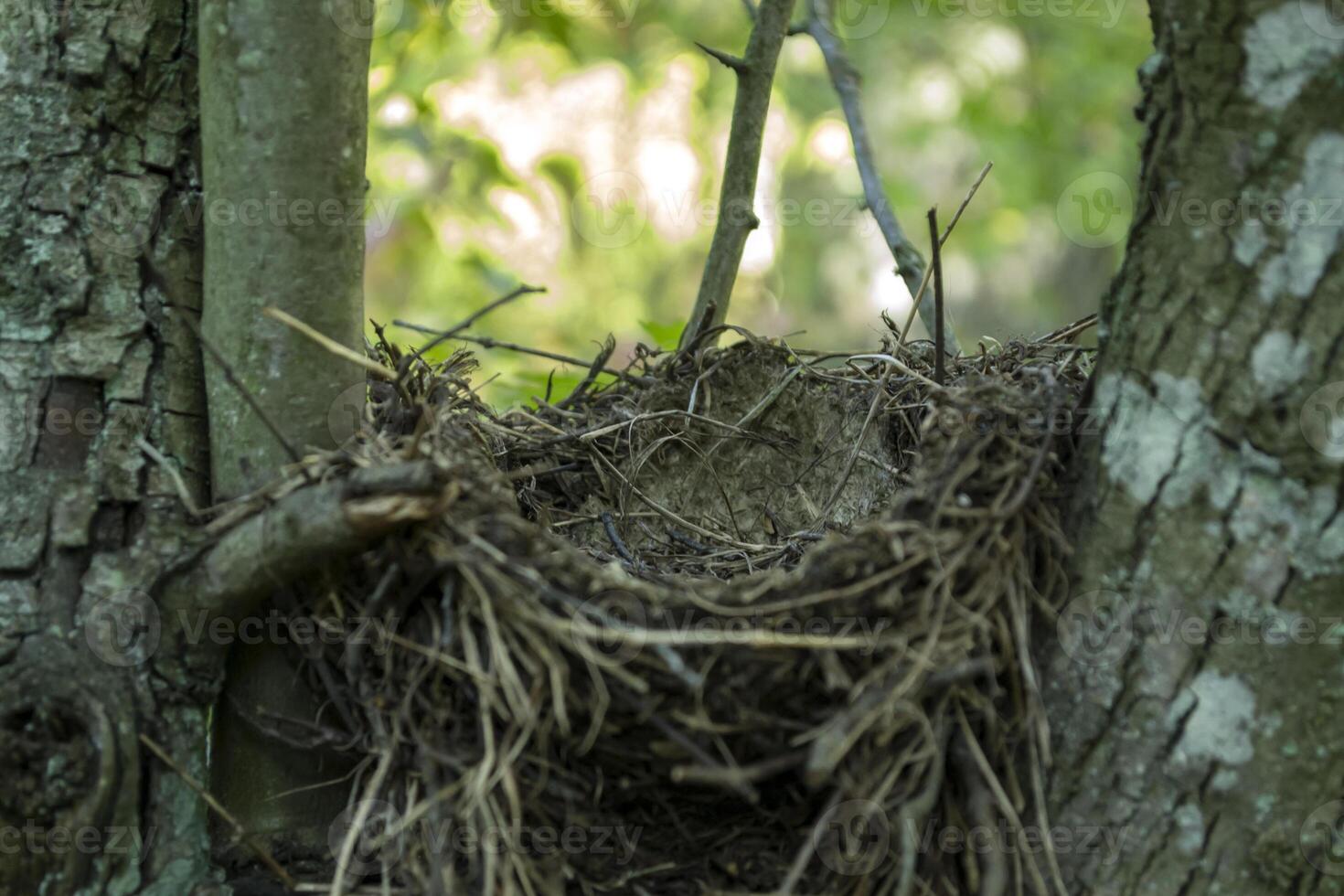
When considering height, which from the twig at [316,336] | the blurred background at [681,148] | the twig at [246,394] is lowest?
the twig at [246,394]

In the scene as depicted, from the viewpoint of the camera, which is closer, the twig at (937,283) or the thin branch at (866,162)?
the twig at (937,283)

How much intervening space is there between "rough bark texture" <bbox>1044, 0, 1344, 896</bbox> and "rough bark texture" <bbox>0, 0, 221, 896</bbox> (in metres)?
1.16

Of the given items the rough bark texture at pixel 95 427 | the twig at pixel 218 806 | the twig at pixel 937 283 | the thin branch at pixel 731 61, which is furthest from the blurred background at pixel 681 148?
the twig at pixel 218 806

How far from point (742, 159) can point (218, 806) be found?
5.40ft

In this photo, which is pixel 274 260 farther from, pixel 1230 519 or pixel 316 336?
pixel 1230 519

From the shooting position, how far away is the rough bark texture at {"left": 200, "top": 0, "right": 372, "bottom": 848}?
144 cm

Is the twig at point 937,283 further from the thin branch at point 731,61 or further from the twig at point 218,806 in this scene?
the twig at point 218,806

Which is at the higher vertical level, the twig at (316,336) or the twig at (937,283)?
the twig at (937,283)

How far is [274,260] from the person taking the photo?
1.46 meters

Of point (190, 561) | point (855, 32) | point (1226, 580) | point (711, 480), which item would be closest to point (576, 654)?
point (190, 561)

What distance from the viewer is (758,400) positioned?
2291 millimetres

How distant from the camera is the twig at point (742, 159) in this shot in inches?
91.7

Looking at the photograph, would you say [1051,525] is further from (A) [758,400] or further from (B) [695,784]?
(A) [758,400]

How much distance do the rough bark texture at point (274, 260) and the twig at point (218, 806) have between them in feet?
0.20
